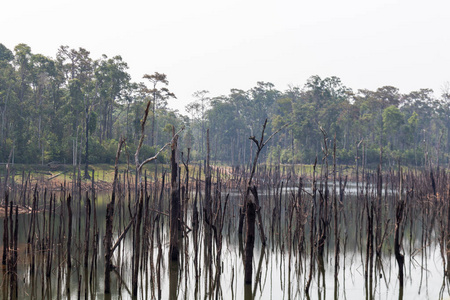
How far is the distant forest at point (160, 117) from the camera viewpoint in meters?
42.0

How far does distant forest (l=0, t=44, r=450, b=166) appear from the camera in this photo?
42.0 metres

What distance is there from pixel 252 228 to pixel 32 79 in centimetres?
4052

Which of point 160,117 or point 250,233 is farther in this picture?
Result: point 160,117

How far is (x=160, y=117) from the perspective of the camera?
228 ft

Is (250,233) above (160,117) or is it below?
below

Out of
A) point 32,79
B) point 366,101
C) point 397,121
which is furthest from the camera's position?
point 366,101

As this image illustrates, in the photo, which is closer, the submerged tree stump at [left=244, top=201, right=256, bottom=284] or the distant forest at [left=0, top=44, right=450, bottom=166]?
the submerged tree stump at [left=244, top=201, right=256, bottom=284]

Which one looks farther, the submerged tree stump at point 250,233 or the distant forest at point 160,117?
the distant forest at point 160,117

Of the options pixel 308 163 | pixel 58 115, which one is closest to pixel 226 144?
pixel 308 163

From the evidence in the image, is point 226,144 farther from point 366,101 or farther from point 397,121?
point 397,121

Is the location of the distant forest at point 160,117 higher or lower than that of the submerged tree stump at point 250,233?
higher

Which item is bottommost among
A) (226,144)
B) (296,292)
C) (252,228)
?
(296,292)

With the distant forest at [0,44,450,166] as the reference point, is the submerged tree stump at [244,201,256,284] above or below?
below

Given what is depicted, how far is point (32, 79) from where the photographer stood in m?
44.5
